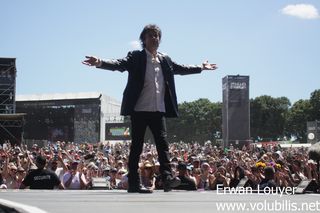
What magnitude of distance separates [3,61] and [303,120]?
271ft

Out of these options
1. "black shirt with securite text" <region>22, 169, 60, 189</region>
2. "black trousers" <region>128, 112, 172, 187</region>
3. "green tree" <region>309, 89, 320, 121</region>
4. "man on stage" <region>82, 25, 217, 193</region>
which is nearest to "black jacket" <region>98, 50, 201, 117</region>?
"man on stage" <region>82, 25, 217, 193</region>

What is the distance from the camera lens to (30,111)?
187ft

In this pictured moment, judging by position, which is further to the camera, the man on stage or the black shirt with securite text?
the black shirt with securite text

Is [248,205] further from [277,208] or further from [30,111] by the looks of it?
[30,111]

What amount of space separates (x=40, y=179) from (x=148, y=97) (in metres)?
2.78

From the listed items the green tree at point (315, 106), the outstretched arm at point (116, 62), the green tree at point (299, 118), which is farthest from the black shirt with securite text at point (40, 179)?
the green tree at point (299, 118)

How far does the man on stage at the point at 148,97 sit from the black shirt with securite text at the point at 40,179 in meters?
2.33

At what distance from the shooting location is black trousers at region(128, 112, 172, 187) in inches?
189

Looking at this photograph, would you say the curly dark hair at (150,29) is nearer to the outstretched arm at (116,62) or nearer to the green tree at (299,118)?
the outstretched arm at (116,62)

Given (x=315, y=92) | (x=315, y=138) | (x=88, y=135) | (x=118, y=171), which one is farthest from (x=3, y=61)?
(x=315, y=92)

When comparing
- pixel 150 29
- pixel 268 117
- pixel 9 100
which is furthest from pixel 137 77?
pixel 268 117

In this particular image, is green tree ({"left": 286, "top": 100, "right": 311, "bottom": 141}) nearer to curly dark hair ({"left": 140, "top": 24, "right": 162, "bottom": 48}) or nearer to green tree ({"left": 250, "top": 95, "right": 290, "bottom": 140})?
green tree ({"left": 250, "top": 95, "right": 290, "bottom": 140})

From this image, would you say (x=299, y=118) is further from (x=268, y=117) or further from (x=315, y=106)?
(x=268, y=117)

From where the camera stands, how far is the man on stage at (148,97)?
474 cm
